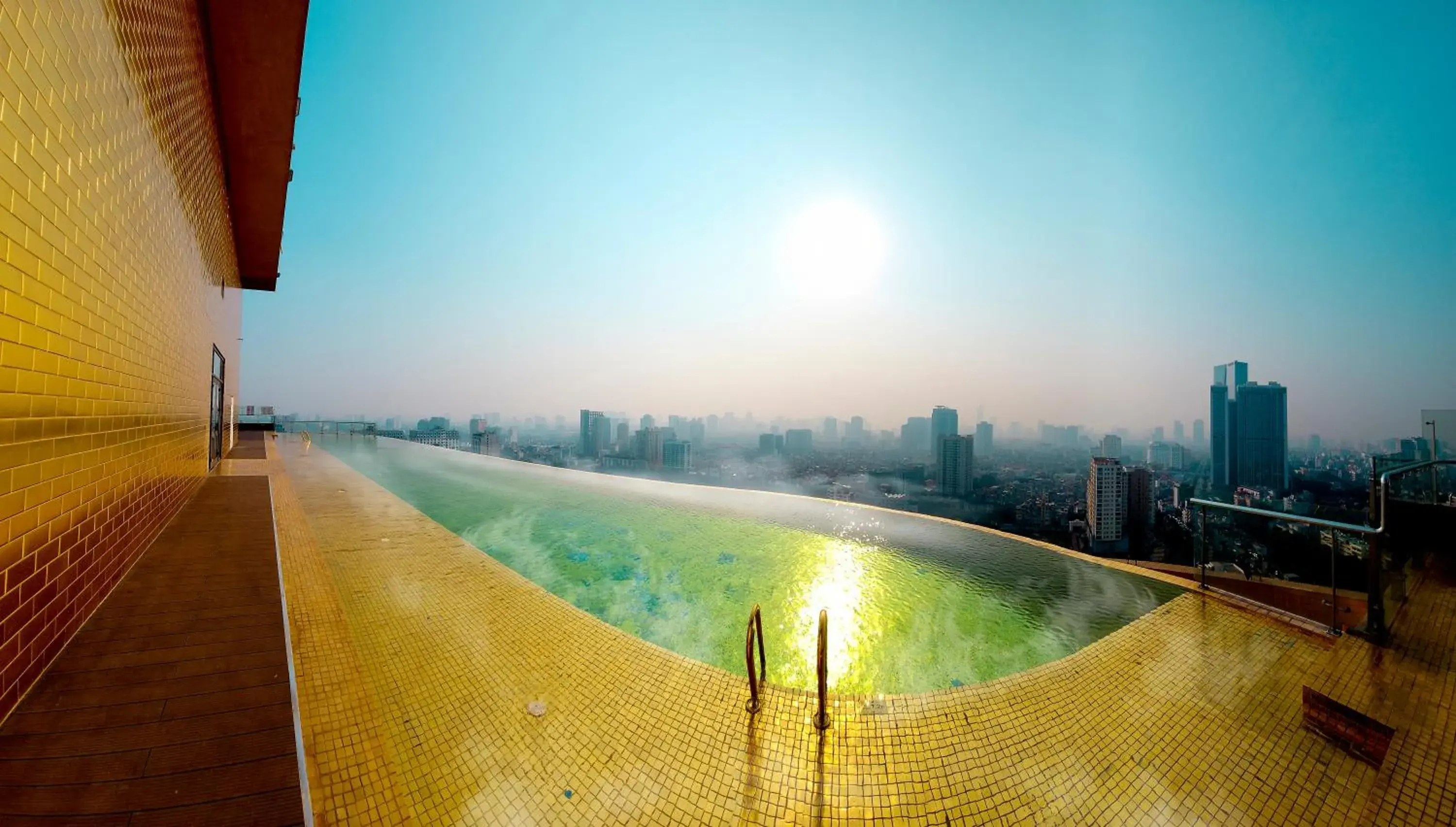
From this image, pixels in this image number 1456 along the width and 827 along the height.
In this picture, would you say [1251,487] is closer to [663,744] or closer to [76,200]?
[663,744]

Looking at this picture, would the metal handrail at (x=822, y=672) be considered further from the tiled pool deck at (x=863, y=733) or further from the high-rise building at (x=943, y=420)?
the high-rise building at (x=943, y=420)

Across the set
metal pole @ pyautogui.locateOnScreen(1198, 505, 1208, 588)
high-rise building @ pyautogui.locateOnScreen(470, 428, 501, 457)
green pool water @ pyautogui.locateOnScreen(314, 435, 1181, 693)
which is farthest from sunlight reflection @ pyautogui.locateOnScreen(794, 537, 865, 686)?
high-rise building @ pyautogui.locateOnScreen(470, 428, 501, 457)

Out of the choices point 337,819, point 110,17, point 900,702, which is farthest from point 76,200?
point 900,702

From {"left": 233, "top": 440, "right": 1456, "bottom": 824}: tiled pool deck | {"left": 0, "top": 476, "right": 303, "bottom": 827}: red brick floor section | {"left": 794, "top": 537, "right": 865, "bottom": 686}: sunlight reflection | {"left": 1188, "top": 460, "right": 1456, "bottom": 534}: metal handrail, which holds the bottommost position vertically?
{"left": 794, "top": 537, "right": 865, "bottom": 686}: sunlight reflection

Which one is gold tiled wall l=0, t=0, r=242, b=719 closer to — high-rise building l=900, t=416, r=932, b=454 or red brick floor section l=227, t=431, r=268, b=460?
Result: red brick floor section l=227, t=431, r=268, b=460

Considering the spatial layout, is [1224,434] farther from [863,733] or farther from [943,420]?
[863,733]
